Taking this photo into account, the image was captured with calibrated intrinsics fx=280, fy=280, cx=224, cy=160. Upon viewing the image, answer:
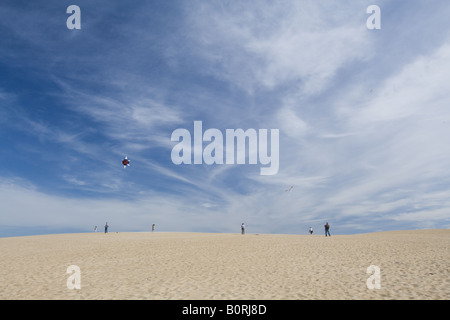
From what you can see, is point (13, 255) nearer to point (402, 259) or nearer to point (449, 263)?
point (402, 259)

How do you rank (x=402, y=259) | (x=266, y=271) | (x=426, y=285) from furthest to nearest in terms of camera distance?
1. (x=402, y=259)
2. (x=266, y=271)
3. (x=426, y=285)

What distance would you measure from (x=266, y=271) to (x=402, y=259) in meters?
11.4

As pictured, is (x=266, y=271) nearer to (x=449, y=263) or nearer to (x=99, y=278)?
(x=99, y=278)

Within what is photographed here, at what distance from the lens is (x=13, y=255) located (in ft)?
90.6
